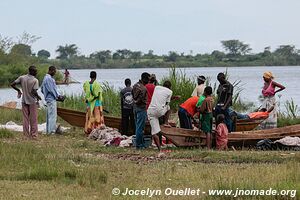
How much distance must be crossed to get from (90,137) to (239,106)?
10.0 metres

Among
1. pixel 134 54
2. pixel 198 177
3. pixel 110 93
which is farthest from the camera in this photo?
pixel 134 54

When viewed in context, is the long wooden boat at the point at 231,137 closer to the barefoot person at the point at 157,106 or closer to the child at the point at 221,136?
the child at the point at 221,136

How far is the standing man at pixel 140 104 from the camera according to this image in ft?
44.9

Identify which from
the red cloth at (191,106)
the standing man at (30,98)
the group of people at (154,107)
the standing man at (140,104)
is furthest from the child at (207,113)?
the standing man at (30,98)

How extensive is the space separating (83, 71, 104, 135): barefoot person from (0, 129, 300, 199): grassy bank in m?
2.88

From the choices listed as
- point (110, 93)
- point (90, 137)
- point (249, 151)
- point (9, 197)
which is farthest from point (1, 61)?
point (9, 197)

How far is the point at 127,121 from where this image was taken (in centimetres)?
1603

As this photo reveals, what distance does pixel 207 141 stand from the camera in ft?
45.4

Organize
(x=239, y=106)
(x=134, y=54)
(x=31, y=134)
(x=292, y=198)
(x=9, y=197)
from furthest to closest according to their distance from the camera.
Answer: (x=134, y=54) → (x=239, y=106) → (x=31, y=134) → (x=9, y=197) → (x=292, y=198)

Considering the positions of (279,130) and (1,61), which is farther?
(1,61)

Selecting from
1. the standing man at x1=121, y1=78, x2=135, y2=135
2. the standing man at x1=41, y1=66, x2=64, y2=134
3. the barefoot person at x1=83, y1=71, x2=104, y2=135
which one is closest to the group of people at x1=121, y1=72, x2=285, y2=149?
the standing man at x1=121, y1=78, x2=135, y2=135

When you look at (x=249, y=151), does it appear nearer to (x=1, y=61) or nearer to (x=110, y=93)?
(x=110, y=93)

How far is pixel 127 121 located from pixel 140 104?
231 centimetres

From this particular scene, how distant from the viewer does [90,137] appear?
16.1 m
